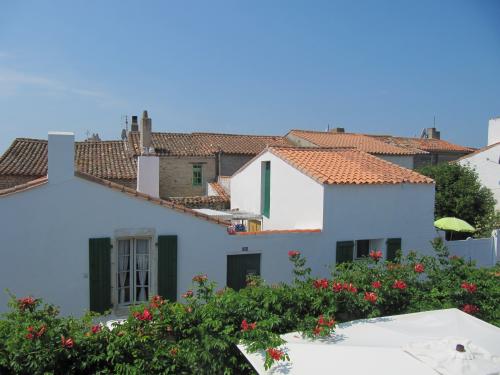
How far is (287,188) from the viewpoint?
16.6 m

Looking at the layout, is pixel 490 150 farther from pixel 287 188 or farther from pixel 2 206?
pixel 2 206

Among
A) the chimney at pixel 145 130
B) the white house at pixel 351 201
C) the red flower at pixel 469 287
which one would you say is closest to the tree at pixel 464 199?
the white house at pixel 351 201

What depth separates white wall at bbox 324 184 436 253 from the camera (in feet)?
47.4

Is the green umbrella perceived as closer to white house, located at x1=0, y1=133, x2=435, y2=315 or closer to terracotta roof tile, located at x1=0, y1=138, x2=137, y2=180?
white house, located at x1=0, y1=133, x2=435, y2=315

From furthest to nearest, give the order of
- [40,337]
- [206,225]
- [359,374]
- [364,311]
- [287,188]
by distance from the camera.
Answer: [287,188] → [206,225] → [364,311] → [40,337] → [359,374]

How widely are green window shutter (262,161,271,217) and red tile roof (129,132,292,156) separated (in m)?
13.6

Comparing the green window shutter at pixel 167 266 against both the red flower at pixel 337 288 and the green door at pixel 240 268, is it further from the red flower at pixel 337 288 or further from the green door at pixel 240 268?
the red flower at pixel 337 288

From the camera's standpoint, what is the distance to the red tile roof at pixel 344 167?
14836 millimetres

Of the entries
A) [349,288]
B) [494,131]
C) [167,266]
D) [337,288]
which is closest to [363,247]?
[167,266]

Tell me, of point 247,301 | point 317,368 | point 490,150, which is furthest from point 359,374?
point 490,150

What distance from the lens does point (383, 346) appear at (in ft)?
18.8

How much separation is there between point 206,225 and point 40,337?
7406 millimetres

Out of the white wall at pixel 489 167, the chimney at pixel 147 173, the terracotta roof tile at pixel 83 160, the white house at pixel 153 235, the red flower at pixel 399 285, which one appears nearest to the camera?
the red flower at pixel 399 285

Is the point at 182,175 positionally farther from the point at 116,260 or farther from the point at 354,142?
the point at 116,260
